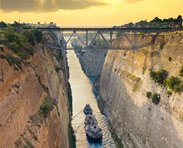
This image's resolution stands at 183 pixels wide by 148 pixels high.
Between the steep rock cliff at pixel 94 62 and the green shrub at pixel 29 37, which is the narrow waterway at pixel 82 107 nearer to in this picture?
the steep rock cliff at pixel 94 62

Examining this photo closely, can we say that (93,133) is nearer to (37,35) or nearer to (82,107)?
(37,35)

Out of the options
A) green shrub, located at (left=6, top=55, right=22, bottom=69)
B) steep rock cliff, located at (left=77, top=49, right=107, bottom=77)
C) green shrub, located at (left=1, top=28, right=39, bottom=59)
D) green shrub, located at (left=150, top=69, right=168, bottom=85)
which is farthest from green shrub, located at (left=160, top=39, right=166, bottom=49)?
steep rock cliff, located at (left=77, top=49, right=107, bottom=77)

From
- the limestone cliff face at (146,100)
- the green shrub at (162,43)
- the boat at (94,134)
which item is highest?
the green shrub at (162,43)

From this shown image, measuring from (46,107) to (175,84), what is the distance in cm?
1255

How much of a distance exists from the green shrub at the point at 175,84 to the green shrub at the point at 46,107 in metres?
11.8

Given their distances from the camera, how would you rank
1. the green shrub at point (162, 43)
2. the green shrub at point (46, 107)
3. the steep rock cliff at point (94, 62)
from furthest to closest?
the steep rock cliff at point (94, 62) → the green shrub at point (162, 43) → the green shrub at point (46, 107)

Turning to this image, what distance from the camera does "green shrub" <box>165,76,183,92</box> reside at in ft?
136

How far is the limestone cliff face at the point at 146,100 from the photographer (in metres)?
41.6

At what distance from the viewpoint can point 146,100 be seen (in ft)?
169

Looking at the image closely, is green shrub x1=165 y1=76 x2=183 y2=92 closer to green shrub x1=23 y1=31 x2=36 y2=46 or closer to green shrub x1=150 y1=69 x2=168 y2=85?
green shrub x1=150 y1=69 x2=168 y2=85

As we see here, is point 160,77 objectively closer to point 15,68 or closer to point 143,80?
point 143,80

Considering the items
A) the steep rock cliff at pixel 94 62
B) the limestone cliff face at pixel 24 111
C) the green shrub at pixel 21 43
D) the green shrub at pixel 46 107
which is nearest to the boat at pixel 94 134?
the limestone cliff face at pixel 24 111

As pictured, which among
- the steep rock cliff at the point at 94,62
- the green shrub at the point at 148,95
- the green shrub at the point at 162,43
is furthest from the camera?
the steep rock cliff at the point at 94,62

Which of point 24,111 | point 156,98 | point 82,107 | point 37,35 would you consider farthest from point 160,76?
point 82,107
